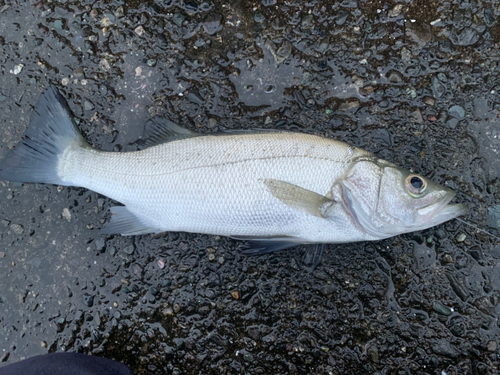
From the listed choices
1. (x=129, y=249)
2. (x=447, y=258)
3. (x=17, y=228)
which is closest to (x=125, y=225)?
(x=129, y=249)

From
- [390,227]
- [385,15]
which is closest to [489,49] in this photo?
[385,15]

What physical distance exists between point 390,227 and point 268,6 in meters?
1.78

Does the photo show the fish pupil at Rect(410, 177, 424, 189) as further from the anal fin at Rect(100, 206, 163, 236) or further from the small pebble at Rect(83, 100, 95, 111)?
the small pebble at Rect(83, 100, 95, 111)

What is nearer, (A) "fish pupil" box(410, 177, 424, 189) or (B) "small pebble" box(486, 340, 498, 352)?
(A) "fish pupil" box(410, 177, 424, 189)

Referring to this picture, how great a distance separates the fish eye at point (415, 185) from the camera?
1982 millimetres

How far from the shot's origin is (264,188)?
1.97 m

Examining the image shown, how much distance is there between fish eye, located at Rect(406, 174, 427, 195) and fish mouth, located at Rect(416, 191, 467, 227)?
11cm

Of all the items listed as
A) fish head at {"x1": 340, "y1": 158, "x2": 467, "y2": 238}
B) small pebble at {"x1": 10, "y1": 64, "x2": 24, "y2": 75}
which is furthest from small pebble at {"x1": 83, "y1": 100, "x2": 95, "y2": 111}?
fish head at {"x1": 340, "y1": 158, "x2": 467, "y2": 238}

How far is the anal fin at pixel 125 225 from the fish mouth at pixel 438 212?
169cm

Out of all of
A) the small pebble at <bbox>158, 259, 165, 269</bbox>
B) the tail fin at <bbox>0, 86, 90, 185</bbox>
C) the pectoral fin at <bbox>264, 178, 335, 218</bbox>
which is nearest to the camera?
the pectoral fin at <bbox>264, 178, 335, 218</bbox>

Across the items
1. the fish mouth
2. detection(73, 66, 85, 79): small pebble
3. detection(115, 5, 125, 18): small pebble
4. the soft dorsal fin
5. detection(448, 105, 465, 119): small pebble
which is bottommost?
the fish mouth

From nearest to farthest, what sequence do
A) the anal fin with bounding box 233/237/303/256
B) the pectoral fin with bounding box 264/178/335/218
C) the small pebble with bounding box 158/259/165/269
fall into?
the pectoral fin with bounding box 264/178/335/218 → the anal fin with bounding box 233/237/303/256 → the small pebble with bounding box 158/259/165/269

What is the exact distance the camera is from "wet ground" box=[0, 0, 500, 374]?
2275mm

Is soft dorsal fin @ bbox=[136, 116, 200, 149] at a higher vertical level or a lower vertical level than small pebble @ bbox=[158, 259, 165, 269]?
higher
